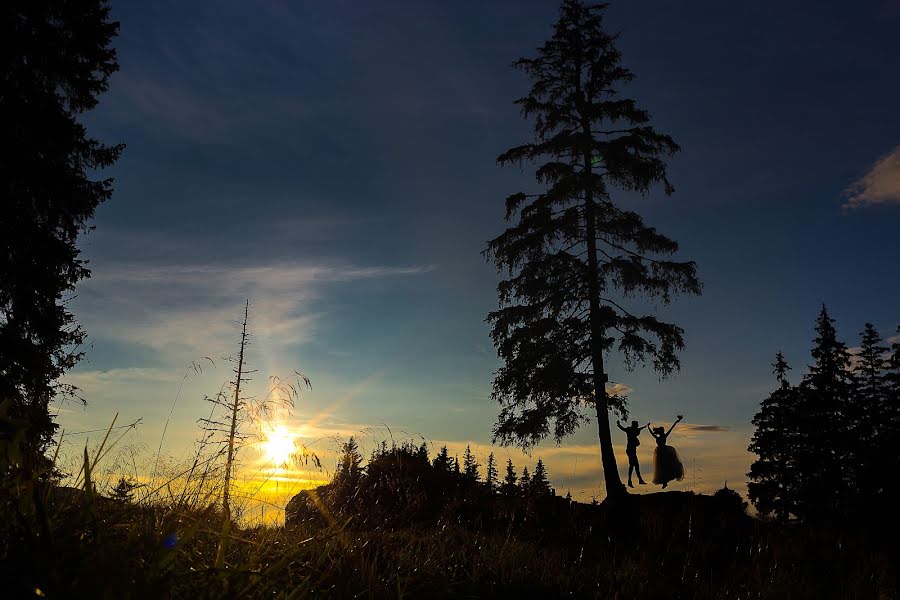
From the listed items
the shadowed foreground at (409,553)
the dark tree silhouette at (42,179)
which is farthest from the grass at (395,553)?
the dark tree silhouette at (42,179)

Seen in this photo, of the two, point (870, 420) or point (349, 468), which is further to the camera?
point (870, 420)

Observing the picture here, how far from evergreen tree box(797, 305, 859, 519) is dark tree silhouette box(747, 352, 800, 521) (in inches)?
16.1

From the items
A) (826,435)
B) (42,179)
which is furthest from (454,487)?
(826,435)

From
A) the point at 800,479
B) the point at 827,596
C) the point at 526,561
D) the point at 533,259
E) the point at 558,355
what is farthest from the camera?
the point at 800,479

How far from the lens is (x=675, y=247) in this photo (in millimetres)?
16719

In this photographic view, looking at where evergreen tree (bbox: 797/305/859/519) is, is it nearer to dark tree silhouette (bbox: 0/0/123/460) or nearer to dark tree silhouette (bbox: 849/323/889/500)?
dark tree silhouette (bbox: 849/323/889/500)

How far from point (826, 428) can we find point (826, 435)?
1.15 ft

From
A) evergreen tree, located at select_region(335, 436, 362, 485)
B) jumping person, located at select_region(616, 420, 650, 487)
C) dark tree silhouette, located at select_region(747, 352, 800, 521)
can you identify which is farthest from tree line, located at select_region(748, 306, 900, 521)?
evergreen tree, located at select_region(335, 436, 362, 485)

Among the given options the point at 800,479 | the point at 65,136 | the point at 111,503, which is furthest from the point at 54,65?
the point at 800,479

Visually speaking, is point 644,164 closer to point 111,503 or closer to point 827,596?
point 827,596

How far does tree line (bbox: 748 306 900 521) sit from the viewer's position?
24938 millimetres

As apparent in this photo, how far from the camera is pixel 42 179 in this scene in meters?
12.5

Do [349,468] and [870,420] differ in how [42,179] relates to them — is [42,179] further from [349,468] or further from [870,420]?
[870,420]

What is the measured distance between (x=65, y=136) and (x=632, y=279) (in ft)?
45.3
